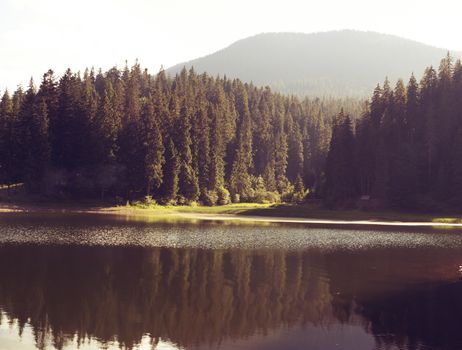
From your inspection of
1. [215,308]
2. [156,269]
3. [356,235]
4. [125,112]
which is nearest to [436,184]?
[356,235]

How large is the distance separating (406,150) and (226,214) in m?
44.4

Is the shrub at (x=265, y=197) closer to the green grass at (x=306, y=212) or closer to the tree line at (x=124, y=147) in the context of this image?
the tree line at (x=124, y=147)

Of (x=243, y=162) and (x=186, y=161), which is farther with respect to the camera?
(x=243, y=162)

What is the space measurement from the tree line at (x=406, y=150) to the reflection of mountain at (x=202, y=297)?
228 feet

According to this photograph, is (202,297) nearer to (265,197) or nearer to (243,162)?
(265,197)

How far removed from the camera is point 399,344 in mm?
22859

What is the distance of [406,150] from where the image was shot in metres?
115

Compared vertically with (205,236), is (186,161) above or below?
above

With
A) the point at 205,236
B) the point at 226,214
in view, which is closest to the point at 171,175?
Result: the point at 226,214

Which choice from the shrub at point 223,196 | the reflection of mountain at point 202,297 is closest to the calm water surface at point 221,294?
the reflection of mountain at point 202,297

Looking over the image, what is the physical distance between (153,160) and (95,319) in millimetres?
87920

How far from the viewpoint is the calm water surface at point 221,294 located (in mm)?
22844

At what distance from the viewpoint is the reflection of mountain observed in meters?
23.8

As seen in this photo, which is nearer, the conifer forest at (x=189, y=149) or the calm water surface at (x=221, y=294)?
the calm water surface at (x=221, y=294)
